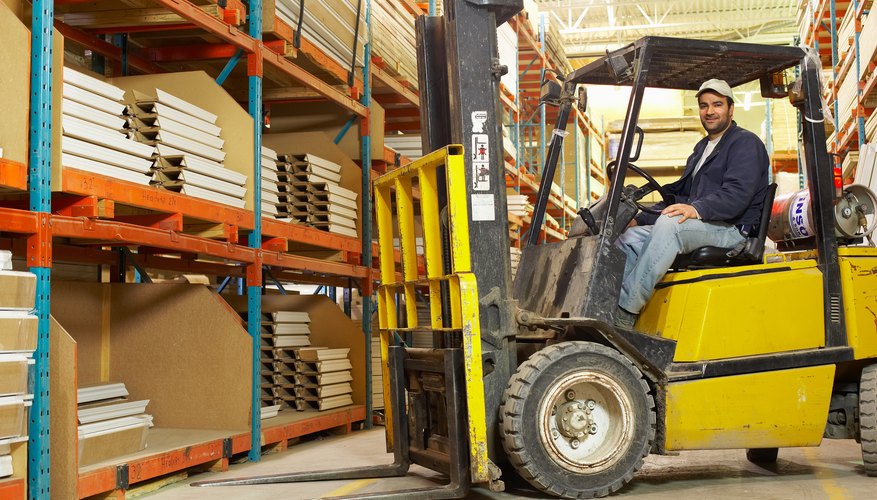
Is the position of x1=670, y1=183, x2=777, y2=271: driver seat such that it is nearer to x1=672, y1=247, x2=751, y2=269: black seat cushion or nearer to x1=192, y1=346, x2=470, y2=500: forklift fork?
x1=672, y1=247, x2=751, y2=269: black seat cushion

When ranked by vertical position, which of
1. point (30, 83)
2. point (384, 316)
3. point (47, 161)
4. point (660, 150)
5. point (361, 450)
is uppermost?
point (660, 150)

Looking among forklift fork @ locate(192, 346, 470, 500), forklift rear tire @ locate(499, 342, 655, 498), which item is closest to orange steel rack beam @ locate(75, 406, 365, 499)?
forklift fork @ locate(192, 346, 470, 500)

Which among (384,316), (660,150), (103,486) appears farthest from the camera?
(660,150)

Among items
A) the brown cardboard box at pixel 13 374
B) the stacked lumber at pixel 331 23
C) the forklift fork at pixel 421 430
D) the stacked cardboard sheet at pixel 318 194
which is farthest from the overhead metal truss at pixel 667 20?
the brown cardboard box at pixel 13 374

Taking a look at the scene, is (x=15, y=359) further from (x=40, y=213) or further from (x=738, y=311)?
(x=738, y=311)

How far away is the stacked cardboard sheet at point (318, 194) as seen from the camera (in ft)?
26.7


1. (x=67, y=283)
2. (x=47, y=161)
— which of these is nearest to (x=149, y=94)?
(x=67, y=283)

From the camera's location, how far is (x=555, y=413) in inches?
192

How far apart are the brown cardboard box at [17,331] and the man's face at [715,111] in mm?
3843

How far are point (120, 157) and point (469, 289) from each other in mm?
2221

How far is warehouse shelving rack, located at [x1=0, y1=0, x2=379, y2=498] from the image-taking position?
456 centimetres

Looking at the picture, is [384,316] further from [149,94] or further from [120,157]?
[149,94]

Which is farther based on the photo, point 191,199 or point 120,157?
point 191,199

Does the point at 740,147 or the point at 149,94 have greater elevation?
the point at 149,94
